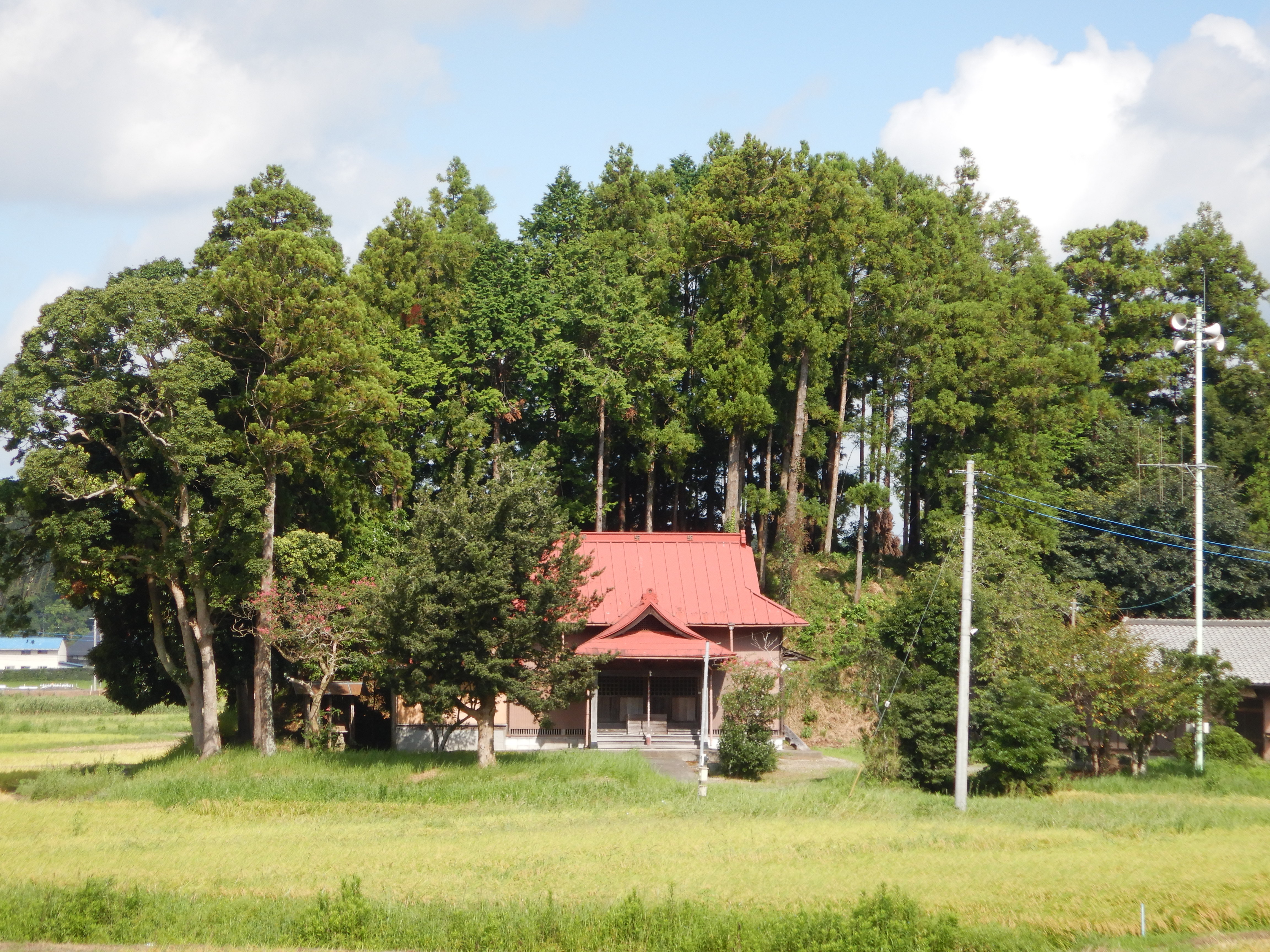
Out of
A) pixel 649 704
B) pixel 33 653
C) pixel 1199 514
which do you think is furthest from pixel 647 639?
pixel 33 653

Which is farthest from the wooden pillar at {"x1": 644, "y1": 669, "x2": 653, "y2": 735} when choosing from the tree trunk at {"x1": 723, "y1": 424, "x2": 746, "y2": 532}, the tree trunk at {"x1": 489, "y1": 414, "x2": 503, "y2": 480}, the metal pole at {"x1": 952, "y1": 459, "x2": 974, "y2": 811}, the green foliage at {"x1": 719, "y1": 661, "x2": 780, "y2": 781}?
the metal pole at {"x1": 952, "y1": 459, "x2": 974, "y2": 811}

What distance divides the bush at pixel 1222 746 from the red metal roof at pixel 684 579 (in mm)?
11461

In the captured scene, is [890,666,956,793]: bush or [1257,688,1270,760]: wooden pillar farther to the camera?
[1257,688,1270,760]: wooden pillar

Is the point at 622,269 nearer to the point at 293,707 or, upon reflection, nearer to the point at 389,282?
the point at 389,282

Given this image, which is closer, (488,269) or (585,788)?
(585,788)

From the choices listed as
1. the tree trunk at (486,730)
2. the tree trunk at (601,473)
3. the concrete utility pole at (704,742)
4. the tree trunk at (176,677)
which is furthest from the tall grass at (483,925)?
the tree trunk at (601,473)

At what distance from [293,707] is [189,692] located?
4.70 m

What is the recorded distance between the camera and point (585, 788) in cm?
2683

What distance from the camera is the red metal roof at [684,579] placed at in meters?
37.0

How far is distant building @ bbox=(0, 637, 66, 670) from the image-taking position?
12594 centimetres

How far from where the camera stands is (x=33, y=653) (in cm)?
12938

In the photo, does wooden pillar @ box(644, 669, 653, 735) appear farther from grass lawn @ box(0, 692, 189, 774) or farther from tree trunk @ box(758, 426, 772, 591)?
grass lawn @ box(0, 692, 189, 774)

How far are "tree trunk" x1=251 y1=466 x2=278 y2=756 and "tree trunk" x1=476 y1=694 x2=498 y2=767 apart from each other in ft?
19.7

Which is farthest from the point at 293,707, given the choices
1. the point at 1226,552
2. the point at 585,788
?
the point at 1226,552
